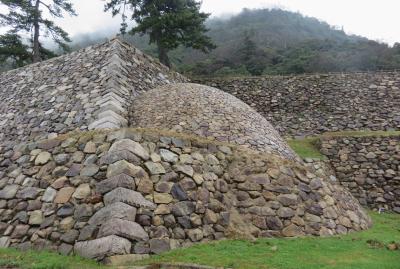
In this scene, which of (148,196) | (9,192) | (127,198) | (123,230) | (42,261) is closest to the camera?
(42,261)

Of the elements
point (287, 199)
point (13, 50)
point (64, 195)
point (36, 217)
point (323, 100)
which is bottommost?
point (36, 217)

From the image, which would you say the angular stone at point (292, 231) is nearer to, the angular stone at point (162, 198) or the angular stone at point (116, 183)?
the angular stone at point (162, 198)

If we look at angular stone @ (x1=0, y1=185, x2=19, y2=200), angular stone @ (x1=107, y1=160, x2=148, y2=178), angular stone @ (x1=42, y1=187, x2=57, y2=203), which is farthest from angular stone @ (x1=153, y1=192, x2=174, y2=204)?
angular stone @ (x1=0, y1=185, x2=19, y2=200)

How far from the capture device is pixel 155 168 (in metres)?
6.75

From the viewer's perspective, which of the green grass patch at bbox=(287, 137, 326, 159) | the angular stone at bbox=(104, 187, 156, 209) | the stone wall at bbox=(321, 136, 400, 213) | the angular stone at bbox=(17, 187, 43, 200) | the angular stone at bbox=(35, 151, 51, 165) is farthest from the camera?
the green grass patch at bbox=(287, 137, 326, 159)

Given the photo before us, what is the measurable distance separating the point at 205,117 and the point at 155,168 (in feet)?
11.0

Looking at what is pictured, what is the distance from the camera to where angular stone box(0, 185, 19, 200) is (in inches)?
279

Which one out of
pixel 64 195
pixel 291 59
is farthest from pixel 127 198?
pixel 291 59

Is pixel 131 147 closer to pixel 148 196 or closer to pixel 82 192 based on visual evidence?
pixel 148 196

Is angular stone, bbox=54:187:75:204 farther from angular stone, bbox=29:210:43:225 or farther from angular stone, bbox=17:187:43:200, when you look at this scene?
angular stone, bbox=17:187:43:200

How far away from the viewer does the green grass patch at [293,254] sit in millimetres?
5324

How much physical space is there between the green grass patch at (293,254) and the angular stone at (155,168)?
1.41 meters

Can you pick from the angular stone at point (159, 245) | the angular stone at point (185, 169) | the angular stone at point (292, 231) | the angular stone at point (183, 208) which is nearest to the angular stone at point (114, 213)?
the angular stone at point (159, 245)

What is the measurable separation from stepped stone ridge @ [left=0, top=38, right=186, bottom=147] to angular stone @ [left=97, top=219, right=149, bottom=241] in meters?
3.92
